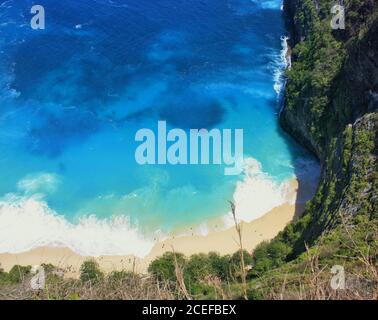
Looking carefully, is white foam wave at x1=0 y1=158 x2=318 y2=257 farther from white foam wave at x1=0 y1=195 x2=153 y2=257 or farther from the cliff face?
the cliff face

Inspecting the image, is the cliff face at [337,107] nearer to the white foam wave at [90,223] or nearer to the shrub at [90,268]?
the white foam wave at [90,223]

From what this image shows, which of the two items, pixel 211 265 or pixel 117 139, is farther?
pixel 117 139

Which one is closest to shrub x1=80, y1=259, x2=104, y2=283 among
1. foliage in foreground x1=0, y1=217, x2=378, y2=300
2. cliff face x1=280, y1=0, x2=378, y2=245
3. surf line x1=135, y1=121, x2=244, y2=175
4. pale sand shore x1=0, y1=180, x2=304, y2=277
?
foliage in foreground x1=0, y1=217, x2=378, y2=300

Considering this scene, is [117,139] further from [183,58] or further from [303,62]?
[303,62]

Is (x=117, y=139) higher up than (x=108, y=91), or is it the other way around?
(x=108, y=91)

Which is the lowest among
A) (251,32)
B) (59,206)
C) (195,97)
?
(59,206)

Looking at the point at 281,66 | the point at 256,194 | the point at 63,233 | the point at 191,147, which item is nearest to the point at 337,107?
the point at 256,194
